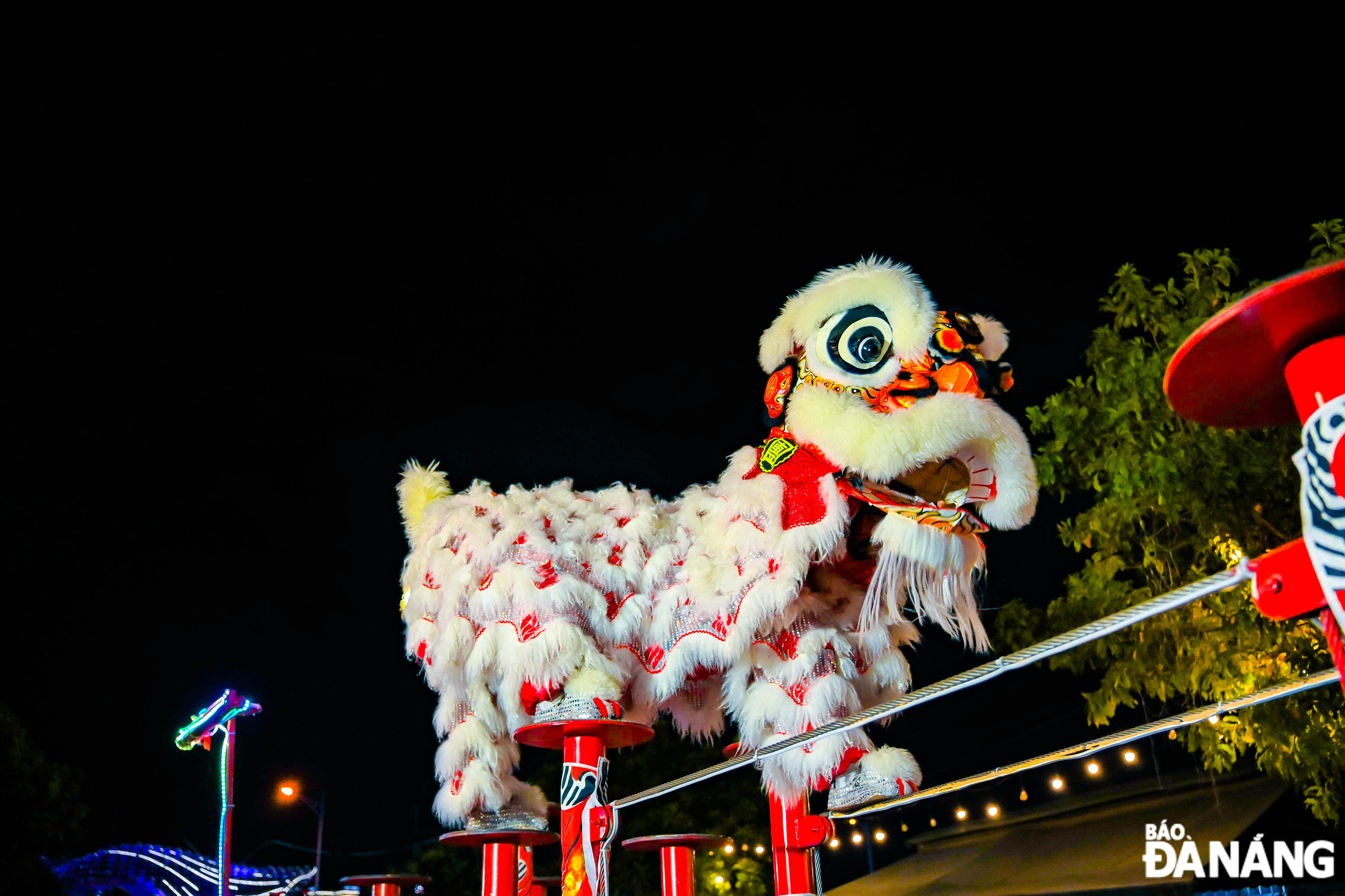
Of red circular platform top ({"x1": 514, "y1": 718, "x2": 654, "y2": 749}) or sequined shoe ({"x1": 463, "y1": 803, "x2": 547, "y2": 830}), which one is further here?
sequined shoe ({"x1": 463, "y1": 803, "x2": 547, "y2": 830})

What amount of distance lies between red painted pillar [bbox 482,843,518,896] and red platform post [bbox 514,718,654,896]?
439mm

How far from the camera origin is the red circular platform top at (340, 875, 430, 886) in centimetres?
530

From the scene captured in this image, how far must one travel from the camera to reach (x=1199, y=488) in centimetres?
517

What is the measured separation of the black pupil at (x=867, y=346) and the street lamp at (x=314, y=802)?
12.8 m

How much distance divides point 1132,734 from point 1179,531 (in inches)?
134

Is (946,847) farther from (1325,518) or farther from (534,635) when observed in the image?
(1325,518)

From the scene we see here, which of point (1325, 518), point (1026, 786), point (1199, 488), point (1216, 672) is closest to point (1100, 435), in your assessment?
point (1199, 488)

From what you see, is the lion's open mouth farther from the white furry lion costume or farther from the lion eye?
the lion eye

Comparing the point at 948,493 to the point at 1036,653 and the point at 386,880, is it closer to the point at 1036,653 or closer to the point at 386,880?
the point at 1036,653

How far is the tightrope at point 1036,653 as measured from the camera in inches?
67.1

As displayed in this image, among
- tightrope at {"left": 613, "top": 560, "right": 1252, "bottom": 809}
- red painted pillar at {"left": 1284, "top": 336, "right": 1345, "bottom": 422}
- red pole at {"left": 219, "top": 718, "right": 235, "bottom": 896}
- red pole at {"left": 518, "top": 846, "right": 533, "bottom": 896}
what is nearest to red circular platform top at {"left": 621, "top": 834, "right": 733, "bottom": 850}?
red pole at {"left": 518, "top": 846, "right": 533, "bottom": 896}

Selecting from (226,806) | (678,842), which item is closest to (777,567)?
(678,842)

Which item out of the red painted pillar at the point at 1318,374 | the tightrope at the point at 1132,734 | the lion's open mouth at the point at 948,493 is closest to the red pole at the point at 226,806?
the tightrope at the point at 1132,734

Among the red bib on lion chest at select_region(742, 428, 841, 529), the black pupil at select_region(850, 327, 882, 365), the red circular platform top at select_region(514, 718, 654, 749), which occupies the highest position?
the black pupil at select_region(850, 327, 882, 365)
